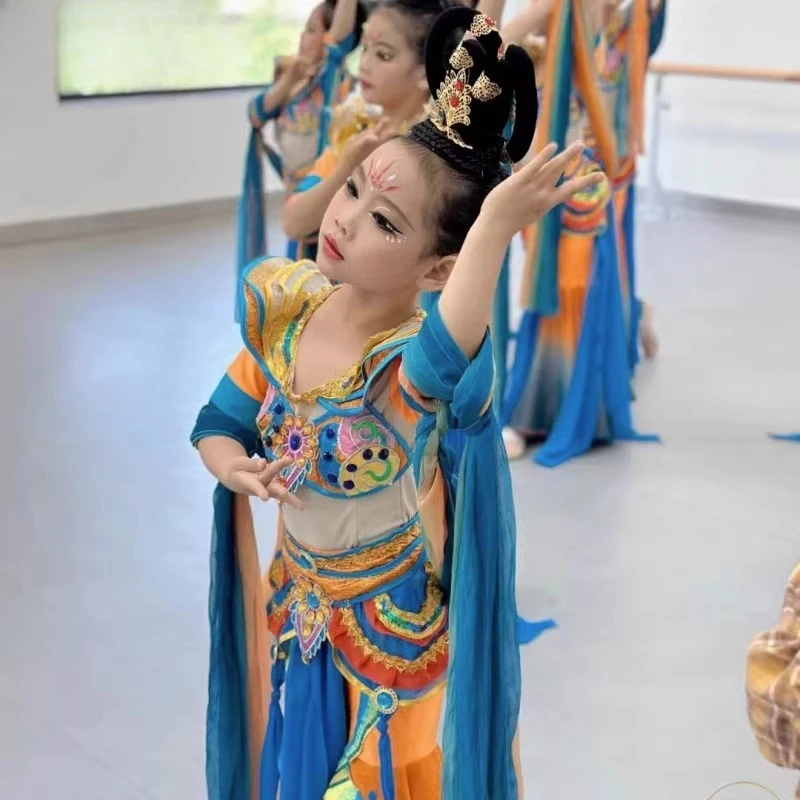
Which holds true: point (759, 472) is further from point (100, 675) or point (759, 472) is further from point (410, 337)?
point (410, 337)

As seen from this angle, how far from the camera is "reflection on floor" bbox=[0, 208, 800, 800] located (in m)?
2.11

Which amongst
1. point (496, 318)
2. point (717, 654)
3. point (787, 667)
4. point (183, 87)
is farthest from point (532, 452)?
point (183, 87)

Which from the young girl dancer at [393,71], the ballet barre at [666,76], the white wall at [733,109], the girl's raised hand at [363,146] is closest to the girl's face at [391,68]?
the young girl dancer at [393,71]

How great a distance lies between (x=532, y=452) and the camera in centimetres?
345

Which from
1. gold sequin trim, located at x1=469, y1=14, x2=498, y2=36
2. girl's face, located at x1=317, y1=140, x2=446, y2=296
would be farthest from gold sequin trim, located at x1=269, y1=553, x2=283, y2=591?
gold sequin trim, located at x1=469, y1=14, x2=498, y2=36

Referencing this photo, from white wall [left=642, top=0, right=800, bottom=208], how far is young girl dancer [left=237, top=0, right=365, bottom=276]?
3671 mm

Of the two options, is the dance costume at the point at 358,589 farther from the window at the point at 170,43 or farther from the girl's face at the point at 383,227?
the window at the point at 170,43

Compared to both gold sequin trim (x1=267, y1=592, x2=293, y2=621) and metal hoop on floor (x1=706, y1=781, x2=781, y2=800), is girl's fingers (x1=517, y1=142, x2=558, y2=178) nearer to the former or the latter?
gold sequin trim (x1=267, y1=592, x2=293, y2=621)

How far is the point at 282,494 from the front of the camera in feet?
4.25

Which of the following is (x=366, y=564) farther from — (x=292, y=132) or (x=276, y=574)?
(x=292, y=132)

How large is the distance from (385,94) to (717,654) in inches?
44.9

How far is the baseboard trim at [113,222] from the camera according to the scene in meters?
5.53

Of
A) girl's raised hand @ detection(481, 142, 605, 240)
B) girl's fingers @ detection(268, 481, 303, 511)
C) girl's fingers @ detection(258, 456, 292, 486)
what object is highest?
girl's raised hand @ detection(481, 142, 605, 240)

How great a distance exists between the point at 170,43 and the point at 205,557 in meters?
3.93
